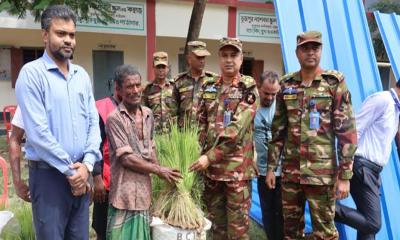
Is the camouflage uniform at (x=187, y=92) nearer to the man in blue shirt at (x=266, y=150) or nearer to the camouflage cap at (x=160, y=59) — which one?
the camouflage cap at (x=160, y=59)

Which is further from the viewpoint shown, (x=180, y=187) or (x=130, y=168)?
(x=180, y=187)

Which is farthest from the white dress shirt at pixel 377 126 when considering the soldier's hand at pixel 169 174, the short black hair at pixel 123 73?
the short black hair at pixel 123 73

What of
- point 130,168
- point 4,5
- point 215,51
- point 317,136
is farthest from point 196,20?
point 215,51

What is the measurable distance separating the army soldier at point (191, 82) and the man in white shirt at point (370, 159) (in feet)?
4.28

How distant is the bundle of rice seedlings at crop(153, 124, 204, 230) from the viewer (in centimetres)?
242

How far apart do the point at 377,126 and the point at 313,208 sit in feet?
2.74

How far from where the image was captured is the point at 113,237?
A: 2357 millimetres

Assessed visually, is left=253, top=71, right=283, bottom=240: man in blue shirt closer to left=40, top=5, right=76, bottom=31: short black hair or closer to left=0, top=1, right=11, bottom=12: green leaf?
left=40, top=5, right=76, bottom=31: short black hair

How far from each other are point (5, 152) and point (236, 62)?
6.14 meters

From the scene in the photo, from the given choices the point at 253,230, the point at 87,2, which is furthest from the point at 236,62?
the point at 87,2

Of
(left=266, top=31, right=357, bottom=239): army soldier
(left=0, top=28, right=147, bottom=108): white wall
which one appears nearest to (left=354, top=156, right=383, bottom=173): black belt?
(left=266, top=31, right=357, bottom=239): army soldier

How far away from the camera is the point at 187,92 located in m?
→ 3.44

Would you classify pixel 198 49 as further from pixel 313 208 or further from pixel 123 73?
pixel 313 208

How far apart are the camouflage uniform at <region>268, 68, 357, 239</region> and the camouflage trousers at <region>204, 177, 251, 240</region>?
327 millimetres
